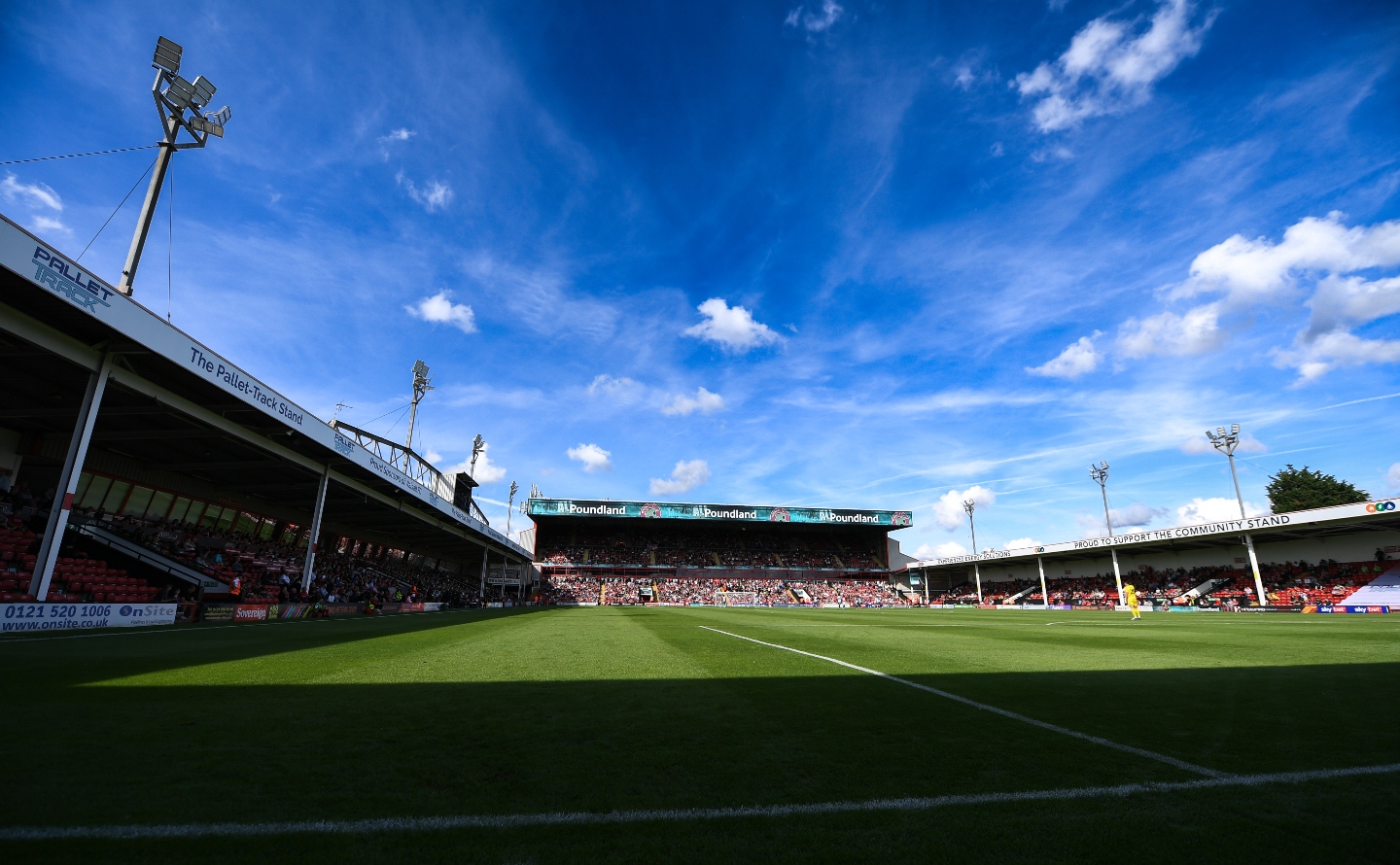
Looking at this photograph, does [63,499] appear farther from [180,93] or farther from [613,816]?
[613,816]

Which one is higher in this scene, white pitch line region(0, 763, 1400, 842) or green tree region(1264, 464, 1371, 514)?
green tree region(1264, 464, 1371, 514)

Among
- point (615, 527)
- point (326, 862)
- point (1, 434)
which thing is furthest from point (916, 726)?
point (615, 527)

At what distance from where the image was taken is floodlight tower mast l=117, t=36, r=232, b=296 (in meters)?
16.1

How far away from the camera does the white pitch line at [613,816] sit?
231 cm

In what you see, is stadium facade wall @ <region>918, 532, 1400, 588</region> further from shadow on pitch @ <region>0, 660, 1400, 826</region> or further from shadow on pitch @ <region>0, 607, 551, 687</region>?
shadow on pitch @ <region>0, 607, 551, 687</region>

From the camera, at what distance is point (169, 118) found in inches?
668

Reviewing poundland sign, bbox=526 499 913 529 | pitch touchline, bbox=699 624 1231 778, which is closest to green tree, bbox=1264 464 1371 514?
poundland sign, bbox=526 499 913 529

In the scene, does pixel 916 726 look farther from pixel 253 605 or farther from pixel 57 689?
pixel 253 605

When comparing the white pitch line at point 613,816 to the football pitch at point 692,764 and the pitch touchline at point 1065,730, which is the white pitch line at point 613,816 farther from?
the pitch touchline at point 1065,730

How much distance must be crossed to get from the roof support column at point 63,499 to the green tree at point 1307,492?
253 feet

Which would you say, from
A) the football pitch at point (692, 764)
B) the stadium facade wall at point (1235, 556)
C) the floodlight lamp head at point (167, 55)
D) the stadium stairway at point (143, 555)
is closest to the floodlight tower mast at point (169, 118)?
the floodlight lamp head at point (167, 55)

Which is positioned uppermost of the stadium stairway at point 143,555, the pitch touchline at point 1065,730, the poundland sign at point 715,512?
the poundland sign at point 715,512

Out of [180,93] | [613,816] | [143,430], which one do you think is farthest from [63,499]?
[613,816]

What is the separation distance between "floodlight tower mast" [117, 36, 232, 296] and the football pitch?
14.3m
